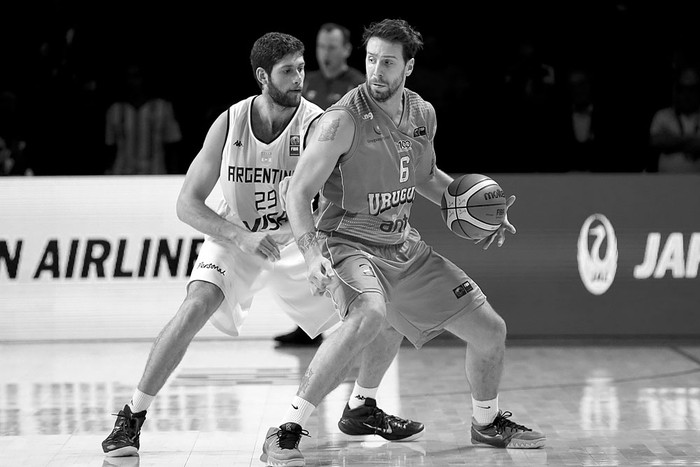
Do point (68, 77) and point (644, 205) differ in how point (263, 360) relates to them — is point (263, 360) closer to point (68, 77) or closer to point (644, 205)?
point (644, 205)

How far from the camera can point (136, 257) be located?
26.9 feet

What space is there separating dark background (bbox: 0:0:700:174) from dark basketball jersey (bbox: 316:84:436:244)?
14.5 ft

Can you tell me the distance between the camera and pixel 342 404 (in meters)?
6.02

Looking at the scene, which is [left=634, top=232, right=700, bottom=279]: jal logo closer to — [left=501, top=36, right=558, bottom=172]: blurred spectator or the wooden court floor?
the wooden court floor

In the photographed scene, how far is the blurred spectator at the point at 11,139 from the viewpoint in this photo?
936cm

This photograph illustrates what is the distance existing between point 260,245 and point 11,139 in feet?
17.8

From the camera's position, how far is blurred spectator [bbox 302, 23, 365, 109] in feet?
27.2

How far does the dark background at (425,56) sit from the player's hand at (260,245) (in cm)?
475

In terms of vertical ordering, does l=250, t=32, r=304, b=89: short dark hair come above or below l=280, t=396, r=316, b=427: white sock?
above

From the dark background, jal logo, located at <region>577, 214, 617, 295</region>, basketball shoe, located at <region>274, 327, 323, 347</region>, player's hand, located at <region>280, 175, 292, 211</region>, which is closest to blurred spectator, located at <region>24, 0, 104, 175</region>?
the dark background

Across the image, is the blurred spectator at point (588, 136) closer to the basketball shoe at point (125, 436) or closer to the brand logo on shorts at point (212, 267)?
the brand logo on shorts at point (212, 267)

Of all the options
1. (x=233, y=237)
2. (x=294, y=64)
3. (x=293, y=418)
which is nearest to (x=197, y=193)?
(x=233, y=237)

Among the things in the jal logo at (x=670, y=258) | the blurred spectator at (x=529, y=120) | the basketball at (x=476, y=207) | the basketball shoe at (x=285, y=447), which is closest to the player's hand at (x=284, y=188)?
the basketball at (x=476, y=207)

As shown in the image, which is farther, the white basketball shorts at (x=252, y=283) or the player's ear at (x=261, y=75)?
the player's ear at (x=261, y=75)
